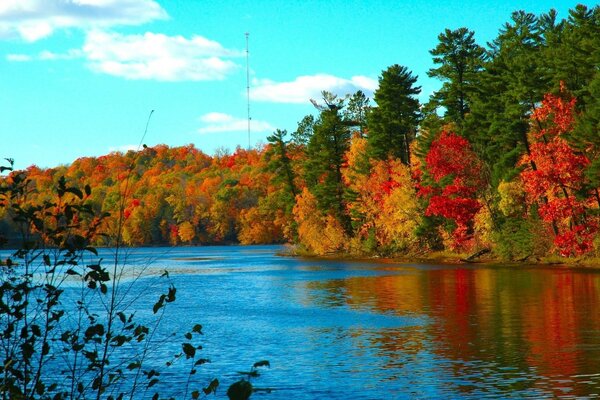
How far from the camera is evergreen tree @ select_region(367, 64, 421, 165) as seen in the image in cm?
8275

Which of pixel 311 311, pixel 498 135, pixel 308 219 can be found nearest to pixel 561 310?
pixel 311 311

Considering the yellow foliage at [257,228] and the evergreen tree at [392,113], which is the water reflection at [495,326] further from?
the yellow foliage at [257,228]

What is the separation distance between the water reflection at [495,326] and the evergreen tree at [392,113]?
1257 inches

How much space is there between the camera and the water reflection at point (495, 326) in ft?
63.4

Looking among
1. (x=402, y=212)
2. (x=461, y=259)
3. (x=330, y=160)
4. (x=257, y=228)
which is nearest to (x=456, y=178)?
(x=461, y=259)

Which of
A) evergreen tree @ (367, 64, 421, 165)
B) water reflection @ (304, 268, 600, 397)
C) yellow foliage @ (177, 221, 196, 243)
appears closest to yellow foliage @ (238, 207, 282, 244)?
yellow foliage @ (177, 221, 196, 243)

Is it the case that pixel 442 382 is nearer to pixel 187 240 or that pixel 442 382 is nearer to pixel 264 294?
pixel 264 294

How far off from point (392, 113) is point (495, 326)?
5525 centimetres

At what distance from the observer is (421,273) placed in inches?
2248

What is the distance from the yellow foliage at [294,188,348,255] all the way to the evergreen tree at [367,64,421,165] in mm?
11678

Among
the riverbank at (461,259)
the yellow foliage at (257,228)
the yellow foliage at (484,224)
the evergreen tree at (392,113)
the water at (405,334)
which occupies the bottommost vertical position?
the water at (405,334)

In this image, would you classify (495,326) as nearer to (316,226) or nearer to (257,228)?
(316,226)

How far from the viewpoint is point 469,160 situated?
68125 mm

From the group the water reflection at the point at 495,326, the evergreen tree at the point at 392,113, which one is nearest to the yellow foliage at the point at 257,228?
the evergreen tree at the point at 392,113
